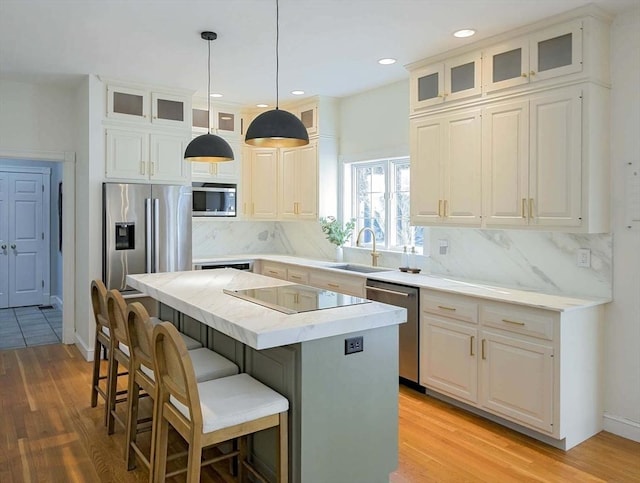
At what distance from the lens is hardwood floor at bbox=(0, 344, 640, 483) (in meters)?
2.77

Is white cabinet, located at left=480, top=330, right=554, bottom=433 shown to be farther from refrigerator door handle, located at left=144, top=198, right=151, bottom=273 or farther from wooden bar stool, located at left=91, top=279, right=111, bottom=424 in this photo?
refrigerator door handle, located at left=144, top=198, right=151, bottom=273

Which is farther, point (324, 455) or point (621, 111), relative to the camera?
point (621, 111)

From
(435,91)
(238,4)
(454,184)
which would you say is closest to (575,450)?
(454,184)

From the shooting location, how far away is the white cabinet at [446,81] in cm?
375

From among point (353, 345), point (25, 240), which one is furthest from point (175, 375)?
point (25, 240)

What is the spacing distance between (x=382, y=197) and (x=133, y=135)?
103 inches

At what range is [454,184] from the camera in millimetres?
3906

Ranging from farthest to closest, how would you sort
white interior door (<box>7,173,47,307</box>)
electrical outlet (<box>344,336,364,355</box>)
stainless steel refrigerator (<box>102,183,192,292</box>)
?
1. white interior door (<box>7,173,47,307</box>)
2. stainless steel refrigerator (<box>102,183,192,292</box>)
3. electrical outlet (<box>344,336,364,355</box>)

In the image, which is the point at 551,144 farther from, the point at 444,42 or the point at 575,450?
the point at 575,450

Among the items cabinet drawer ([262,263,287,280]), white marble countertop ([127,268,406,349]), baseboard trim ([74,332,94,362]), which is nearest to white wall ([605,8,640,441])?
white marble countertop ([127,268,406,349])

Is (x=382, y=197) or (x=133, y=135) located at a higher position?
(x=133, y=135)

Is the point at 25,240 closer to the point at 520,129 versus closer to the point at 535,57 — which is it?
the point at 520,129

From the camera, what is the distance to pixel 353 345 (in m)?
2.39

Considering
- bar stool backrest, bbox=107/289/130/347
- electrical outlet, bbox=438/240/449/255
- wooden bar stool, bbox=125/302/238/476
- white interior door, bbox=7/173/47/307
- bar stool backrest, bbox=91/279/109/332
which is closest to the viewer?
wooden bar stool, bbox=125/302/238/476
